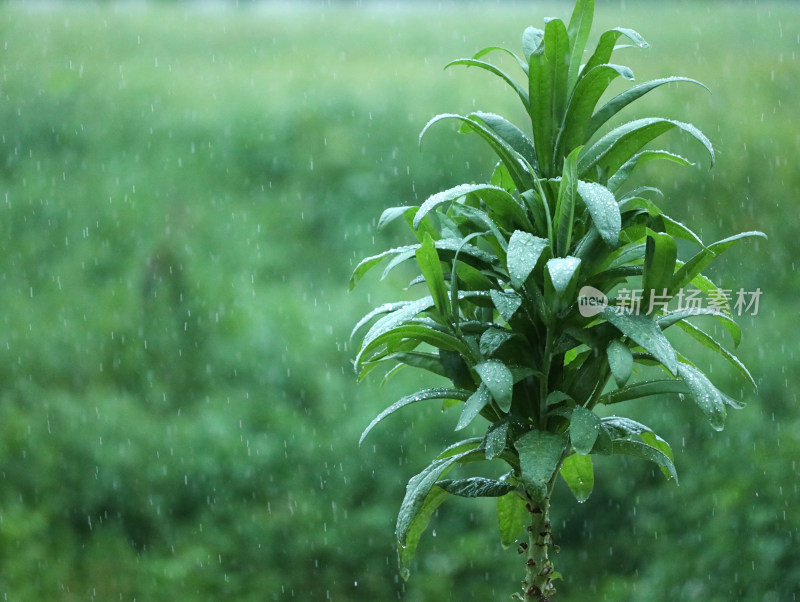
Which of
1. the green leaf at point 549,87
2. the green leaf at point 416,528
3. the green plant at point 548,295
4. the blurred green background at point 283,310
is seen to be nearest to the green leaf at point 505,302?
the green plant at point 548,295

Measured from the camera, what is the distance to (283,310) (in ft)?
11.8

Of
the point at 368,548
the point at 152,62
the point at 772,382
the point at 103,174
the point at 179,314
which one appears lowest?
the point at 368,548

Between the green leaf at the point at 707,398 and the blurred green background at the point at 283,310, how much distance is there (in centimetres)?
198

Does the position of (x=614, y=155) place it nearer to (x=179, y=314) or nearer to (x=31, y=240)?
(x=179, y=314)

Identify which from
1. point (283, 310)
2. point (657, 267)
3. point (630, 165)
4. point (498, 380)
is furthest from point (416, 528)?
point (283, 310)

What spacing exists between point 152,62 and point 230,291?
1.40 m

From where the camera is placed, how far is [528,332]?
4.35 ft

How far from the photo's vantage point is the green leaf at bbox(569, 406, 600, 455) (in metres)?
1.16

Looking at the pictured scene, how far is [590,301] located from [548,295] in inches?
2.6

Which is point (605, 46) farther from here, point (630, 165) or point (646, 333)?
point (646, 333)

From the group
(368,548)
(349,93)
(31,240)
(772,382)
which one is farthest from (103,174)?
(772,382)

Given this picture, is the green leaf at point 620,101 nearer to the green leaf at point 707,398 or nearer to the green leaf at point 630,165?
the green leaf at point 630,165

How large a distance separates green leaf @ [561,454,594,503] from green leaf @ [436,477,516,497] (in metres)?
0.20

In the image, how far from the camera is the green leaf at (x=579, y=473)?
4.87 feet
